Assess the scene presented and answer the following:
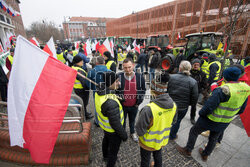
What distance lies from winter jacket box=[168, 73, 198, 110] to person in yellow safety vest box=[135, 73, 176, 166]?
939mm

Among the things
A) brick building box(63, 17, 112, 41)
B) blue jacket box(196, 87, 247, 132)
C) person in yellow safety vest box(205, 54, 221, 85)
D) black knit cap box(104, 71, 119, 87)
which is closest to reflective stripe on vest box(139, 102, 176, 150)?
black knit cap box(104, 71, 119, 87)

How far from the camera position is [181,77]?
2410mm

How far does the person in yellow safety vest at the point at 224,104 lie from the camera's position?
69.7 inches

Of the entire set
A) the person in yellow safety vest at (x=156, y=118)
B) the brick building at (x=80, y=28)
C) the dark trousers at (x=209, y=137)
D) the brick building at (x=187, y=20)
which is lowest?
the dark trousers at (x=209, y=137)

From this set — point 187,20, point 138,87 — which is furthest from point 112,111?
point 187,20

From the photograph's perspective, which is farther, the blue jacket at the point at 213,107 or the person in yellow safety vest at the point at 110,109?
the blue jacket at the point at 213,107

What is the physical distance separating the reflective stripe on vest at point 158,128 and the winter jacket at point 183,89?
35.6 inches

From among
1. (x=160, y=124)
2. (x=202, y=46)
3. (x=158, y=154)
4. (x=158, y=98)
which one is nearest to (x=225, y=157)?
(x=158, y=154)

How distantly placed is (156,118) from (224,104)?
1.28 metres

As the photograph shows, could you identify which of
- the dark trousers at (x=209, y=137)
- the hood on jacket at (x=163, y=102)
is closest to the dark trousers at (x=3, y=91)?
the hood on jacket at (x=163, y=102)

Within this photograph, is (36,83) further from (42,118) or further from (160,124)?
(160,124)

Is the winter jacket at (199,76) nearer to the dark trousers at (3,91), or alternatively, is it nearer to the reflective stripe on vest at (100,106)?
the reflective stripe on vest at (100,106)

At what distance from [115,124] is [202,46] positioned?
8.54 metres

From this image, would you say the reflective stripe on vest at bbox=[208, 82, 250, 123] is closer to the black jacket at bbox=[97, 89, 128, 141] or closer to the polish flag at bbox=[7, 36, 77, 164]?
the black jacket at bbox=[97, 89, 128, 141]
